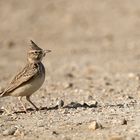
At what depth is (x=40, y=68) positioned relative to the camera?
12125mm

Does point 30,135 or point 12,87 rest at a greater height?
point 12,87

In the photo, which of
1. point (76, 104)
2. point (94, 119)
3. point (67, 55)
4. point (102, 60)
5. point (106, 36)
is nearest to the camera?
point (94, 119)

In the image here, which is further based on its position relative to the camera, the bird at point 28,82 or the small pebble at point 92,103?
the small pebble at point 92,103

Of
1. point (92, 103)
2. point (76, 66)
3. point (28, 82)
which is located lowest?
point (92, 103)

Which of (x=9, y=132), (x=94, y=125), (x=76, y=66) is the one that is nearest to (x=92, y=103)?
(x=94, y=125)

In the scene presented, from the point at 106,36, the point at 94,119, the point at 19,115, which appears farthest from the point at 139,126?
the point at 106,36

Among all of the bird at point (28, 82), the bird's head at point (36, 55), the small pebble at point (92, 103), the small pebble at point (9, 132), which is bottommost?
the small pebble at point (9, 132)

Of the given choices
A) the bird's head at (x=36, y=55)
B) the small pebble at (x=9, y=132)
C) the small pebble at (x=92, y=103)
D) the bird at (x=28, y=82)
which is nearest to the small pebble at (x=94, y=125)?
the small pebble at (x=9, y=132)

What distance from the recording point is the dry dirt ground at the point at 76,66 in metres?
10.6

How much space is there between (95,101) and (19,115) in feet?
5.63

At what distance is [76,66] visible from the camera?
2020cm

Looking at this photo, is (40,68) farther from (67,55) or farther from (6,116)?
(67,55)

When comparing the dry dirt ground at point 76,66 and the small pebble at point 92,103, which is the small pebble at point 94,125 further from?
the small pebble at point 92,103

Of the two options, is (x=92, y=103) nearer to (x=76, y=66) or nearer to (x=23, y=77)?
(x=23, y=77)
